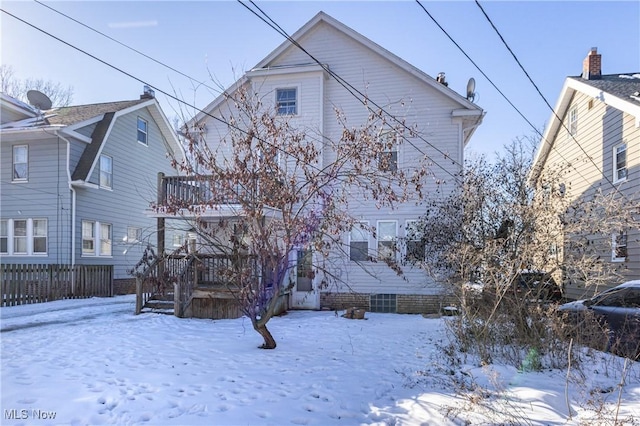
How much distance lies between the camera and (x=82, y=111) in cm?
1855

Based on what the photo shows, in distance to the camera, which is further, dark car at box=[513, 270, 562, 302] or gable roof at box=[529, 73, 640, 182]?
gable roof at box=[529, 73, 640, 182]

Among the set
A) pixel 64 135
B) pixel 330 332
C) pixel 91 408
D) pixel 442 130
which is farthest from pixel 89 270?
pixel 442 130

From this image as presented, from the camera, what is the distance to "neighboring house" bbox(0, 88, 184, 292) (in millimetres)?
15500

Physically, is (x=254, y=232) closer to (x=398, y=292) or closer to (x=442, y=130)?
(x=398, y=292)

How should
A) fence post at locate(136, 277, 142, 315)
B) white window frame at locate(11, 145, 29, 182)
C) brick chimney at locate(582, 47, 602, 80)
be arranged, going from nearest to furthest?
fence post at locate(136, 277, 142, 315)
brick chimney at locate(582, 47, 602, 80)
white window frame at locate(11, 145, 29, 182)

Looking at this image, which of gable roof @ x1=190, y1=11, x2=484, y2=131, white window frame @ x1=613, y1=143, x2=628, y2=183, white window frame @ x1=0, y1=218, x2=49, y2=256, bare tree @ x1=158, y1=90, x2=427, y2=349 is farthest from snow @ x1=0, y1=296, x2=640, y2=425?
white window frame @ x1=613, y1=143, x2=628, y2=183

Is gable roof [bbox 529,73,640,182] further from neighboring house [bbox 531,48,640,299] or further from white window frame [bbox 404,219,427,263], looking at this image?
white window frame [bbox 404,219,427,263]

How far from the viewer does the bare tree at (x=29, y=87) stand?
2653cm

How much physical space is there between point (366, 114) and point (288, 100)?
8.84ft

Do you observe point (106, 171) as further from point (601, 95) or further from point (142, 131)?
point (601, 95)

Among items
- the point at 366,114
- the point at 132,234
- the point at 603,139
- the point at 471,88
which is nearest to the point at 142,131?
the point at 132,234

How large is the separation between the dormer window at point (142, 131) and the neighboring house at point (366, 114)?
746 cm

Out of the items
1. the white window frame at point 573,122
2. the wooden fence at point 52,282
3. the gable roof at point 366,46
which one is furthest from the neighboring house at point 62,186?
the white window frame at point 573,122

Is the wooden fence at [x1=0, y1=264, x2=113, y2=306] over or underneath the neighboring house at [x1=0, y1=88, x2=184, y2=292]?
underneath
